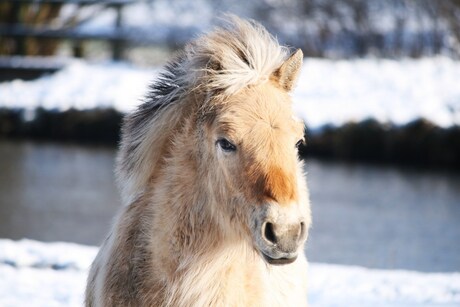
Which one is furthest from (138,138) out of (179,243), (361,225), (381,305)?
(361,225)

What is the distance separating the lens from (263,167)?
3.45m

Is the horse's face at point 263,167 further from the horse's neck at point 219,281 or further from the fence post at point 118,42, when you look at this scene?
the fence post at point 118,42

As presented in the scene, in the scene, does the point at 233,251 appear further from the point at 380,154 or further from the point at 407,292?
the point at 380,154

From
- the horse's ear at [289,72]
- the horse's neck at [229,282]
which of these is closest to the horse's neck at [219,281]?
the horse's neck at [229,282]

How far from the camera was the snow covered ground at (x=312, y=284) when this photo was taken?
6.64m

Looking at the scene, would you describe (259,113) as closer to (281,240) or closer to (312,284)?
(281,240)

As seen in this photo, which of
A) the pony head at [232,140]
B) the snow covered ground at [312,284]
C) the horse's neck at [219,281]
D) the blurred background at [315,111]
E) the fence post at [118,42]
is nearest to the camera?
the pony head at [232,140]

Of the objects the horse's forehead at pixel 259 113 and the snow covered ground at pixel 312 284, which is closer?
the horse's forehead at pixel 259 113

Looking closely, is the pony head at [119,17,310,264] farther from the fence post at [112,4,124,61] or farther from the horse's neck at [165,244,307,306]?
the fence post at [112,4,124,61]

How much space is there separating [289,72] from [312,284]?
365 centimetres

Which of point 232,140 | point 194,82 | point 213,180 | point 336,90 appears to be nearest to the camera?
point 232,140

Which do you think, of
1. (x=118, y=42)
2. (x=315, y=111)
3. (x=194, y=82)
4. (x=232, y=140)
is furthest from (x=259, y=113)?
(x=118, y=42)

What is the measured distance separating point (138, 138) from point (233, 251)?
0.76 metres

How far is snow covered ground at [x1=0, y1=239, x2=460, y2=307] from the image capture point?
6637 millimetres
